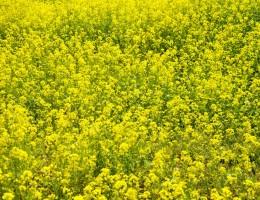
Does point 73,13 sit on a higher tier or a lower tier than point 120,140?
higher

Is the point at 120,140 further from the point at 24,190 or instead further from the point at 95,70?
the point at 95,70

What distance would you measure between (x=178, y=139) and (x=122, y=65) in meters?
2.92

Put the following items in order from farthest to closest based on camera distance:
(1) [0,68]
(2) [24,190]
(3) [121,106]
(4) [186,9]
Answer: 1. (4) [186,9]
2. (1) [0,68]
3. (3) [121,106]
4. (2) [24,190]

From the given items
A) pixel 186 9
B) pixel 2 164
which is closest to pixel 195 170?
pixel 2 164

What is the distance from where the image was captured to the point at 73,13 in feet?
41.5

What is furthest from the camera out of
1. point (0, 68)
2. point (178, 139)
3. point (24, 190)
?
point (0, 68)

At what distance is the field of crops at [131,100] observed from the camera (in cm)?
Answer: 587

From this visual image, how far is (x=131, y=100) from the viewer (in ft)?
26.8

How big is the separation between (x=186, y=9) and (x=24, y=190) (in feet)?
27.8

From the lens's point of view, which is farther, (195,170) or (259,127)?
(259,127)

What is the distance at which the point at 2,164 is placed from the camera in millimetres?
5926

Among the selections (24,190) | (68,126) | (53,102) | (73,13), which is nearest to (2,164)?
(24,190)

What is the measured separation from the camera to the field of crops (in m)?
5.87

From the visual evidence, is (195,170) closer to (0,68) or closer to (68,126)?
(68,126)
